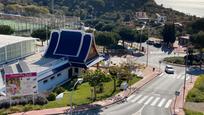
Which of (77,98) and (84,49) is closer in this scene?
(77,98)

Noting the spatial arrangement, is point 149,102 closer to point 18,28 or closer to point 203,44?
point 203,44

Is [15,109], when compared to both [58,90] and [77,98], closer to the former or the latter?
[77,98]

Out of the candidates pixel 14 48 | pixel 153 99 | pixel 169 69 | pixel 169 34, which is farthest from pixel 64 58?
pixel 169 34

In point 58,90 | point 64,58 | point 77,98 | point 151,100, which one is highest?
point 64,58

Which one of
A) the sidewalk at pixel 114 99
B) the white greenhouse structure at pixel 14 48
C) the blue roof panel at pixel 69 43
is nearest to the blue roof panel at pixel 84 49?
the blue roof panel at pixel 69 43

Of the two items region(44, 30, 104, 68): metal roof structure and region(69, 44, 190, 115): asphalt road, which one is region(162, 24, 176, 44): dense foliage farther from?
region(44, 30, 104, 68): metal roof structure
